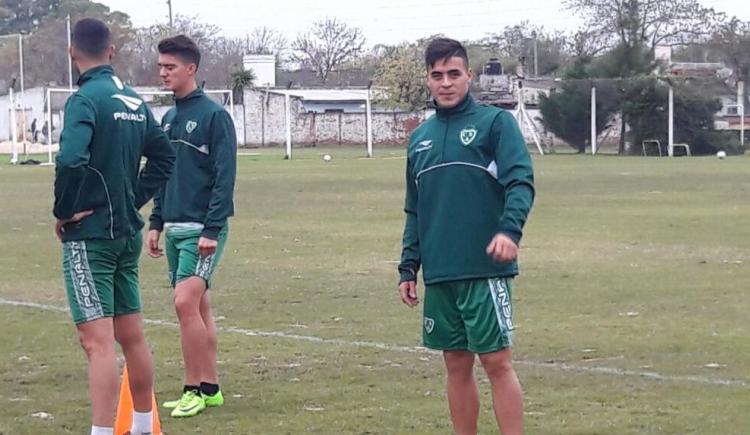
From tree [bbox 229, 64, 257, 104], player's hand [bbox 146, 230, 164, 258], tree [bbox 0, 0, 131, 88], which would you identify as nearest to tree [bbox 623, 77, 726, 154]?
tree [bbox 229, 64, 257, 104]

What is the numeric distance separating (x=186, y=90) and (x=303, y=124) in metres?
69.3

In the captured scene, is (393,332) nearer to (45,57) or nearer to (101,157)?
(101,157)

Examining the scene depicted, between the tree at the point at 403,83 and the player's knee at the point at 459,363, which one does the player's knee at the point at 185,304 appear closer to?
the player's knee at the point at 459,363

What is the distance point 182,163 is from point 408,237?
180cm

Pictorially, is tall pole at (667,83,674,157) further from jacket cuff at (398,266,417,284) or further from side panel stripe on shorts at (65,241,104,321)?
side panel stripe on shorts at (65,241,104,321)

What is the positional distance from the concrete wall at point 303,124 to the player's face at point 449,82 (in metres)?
69.7

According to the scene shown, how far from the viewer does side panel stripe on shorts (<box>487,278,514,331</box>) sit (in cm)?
591

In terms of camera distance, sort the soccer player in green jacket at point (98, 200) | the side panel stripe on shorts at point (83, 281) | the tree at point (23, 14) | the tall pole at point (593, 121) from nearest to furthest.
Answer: the soccer player in green jacket at point (98, 200)
the side panel stripe on shorts at point (83, 281)
the tall pole at point (593, 121)
the tree at point (23, 14)

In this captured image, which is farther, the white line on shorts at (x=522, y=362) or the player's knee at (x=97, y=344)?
the white line on shorts at (x=522, y=362)

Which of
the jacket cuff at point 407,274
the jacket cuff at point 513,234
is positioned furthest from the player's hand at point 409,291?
the jacket cuff at point 513,234

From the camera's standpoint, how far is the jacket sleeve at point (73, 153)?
617 centimetres

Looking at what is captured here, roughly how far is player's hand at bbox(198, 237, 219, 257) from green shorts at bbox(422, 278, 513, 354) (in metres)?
1.71

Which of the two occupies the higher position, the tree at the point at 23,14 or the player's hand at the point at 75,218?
the tree at the point at 23,14

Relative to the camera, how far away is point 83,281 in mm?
6410
